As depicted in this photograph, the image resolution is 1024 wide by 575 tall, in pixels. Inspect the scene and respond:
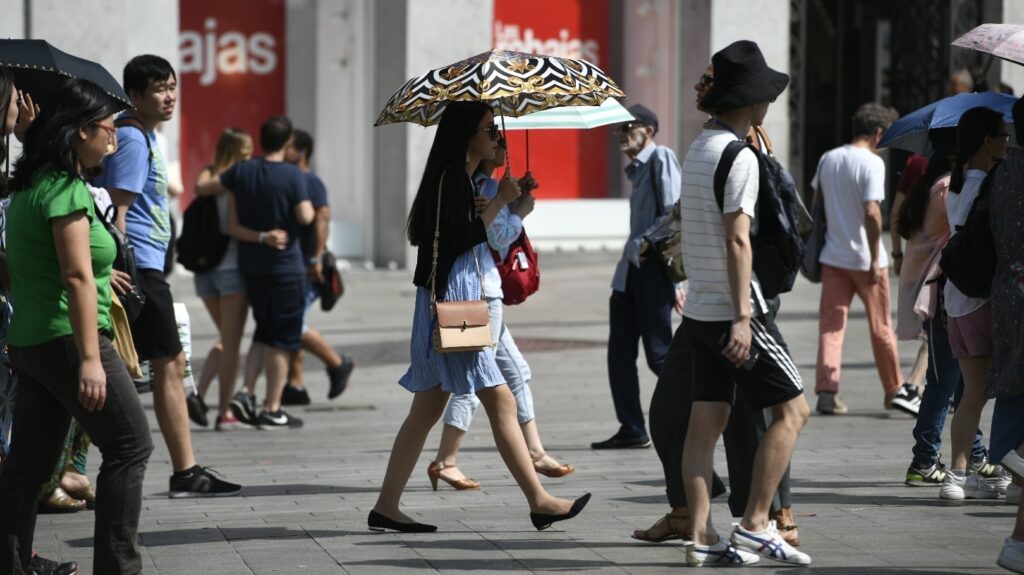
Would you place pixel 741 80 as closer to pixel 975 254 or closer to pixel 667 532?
pixel 975 254

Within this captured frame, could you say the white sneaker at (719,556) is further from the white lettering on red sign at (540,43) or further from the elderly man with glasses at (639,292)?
the white lettering on red sign at (540,43)

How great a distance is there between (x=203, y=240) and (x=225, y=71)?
28.5 feet

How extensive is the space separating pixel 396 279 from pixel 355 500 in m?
10.9

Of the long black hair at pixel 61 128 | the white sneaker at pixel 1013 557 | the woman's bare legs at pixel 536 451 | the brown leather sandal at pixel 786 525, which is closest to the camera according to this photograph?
the long black hair at pixel 61 128

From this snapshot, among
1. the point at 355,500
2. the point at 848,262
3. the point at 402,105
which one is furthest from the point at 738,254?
the point at 848,262

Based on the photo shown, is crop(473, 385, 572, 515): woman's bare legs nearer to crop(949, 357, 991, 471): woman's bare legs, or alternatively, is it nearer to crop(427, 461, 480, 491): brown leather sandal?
crop(427, 461, 480, 491): brown leather sandal

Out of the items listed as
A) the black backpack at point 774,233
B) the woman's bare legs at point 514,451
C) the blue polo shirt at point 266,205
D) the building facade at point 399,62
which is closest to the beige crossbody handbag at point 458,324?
the woman's bare legs at point 514,451

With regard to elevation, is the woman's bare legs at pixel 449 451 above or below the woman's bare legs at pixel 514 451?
below

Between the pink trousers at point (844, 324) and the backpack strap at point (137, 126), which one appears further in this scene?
the pink trousers at point (844, 324)

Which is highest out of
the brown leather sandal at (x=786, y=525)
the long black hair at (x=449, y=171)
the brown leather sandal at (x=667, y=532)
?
the long black hair at (x=449, y=171)

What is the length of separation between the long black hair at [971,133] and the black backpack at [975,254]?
0.58 m

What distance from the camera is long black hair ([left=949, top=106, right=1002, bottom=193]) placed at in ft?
23.6

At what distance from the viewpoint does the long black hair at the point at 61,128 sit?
18.0 feet

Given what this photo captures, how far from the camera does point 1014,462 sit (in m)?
6.11
